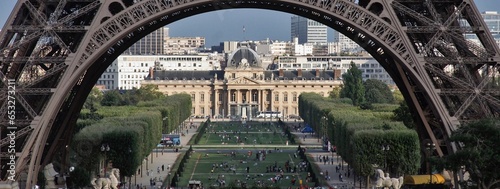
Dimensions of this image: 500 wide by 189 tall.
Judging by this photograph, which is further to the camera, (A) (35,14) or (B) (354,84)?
(B) (354,84)

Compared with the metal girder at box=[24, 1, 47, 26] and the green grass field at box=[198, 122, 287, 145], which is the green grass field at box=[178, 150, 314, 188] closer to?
the green grass field at box=[198, 122, 287, 145]

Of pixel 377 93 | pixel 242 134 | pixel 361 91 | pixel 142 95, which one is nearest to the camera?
pixel 242 134

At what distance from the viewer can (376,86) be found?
Result: 177250 millimetres

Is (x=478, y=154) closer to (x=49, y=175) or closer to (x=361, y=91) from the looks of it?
(x=49, y=175)

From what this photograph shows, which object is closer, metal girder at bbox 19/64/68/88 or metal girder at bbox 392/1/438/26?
metal girder at bbox 19/64/68/88

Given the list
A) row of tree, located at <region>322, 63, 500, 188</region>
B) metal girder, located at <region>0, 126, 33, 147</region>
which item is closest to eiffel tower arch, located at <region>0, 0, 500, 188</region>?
metal girder, located at <region>0, 126, 33, 147</region>

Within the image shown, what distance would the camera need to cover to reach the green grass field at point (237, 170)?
265 feet

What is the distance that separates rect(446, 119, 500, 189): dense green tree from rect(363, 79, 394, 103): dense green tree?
382 ft

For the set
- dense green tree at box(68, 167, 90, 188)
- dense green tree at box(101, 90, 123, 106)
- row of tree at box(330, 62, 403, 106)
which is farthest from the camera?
row of tree at box(330, 62, 403, 106)

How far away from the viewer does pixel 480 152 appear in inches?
1941

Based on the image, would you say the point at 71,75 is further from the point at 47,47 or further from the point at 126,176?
the point at 126,176

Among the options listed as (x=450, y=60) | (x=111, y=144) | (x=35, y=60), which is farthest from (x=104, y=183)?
(x=111, y=144)

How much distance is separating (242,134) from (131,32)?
93367mm

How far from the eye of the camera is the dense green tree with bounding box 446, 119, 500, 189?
48719mm
